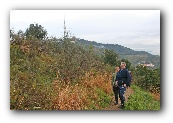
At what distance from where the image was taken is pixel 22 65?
26.0 feet

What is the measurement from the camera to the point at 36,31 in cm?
786

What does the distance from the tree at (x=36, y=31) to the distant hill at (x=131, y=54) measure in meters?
0.39

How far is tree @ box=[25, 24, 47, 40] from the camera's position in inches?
309

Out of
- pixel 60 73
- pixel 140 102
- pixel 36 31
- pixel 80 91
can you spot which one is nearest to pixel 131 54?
pixel 140 102

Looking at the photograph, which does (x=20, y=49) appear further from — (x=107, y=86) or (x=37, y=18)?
(x=107, y=86)

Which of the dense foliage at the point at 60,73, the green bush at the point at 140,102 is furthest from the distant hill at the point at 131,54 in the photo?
the green bush at the point at 140,102

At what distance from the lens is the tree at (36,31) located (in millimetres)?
7848

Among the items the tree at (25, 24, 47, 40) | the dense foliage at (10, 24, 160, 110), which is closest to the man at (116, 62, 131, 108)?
the dense foliage at (10, 24, 160, 110)

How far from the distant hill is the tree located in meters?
0.39

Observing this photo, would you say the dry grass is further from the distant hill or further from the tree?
the tree

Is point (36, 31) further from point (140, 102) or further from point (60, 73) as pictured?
point (140, 102)
